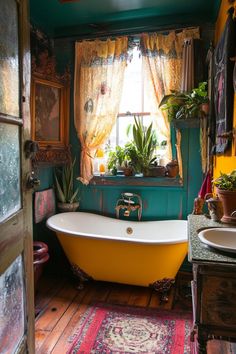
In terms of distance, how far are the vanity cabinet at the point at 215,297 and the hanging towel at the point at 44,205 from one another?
196 cm

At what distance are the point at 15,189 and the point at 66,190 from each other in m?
1.83

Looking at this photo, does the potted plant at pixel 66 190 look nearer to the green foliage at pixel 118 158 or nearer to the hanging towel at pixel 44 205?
the hanging towel at pixel 44 205

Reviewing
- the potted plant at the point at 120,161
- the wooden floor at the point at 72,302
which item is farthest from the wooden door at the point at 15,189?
the potted plant at the point at 120,161

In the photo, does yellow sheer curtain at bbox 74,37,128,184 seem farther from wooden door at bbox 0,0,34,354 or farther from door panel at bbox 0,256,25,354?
door panel at bbox 0,256,25,354

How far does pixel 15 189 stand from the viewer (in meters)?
1.28

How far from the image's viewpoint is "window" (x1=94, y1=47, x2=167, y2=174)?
2979 millimetres

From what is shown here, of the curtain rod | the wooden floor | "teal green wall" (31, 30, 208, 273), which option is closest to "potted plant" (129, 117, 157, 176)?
"teal green wall" (31, 30, 208, 273)

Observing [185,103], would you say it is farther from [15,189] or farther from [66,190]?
[15,189]

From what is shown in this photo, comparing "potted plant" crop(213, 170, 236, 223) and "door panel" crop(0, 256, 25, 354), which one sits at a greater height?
"potted plant" crop(213, 170, 236, 223)

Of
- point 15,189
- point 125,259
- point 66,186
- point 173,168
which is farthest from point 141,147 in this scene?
point 15,189

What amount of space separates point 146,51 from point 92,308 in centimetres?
254

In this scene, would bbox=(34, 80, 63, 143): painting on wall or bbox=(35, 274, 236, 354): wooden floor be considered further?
bbox=(34, 80, 63, 143): painting on wall

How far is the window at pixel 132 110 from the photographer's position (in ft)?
9.77

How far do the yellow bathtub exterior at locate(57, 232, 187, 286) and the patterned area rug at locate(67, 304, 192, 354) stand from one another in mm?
274
